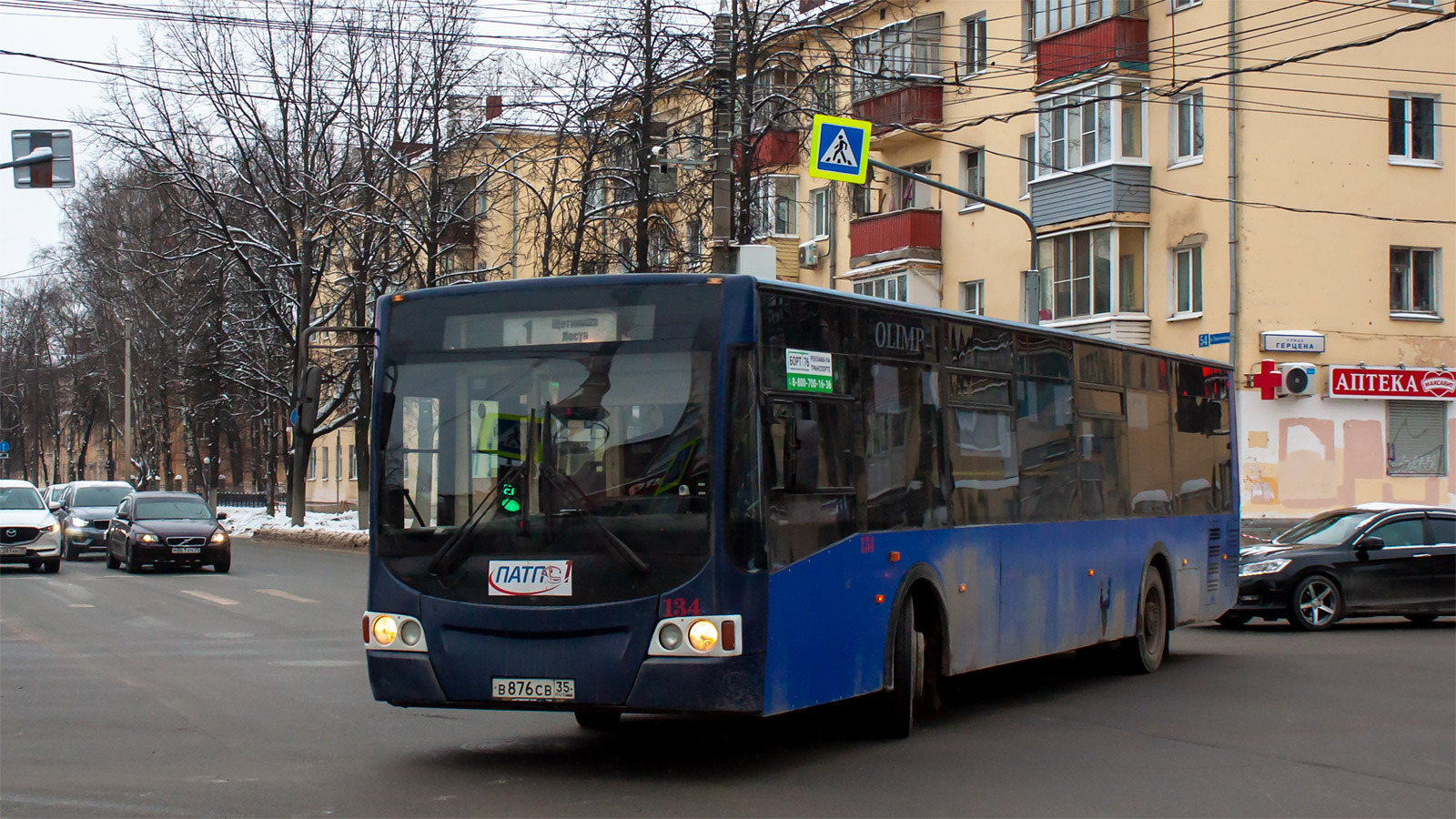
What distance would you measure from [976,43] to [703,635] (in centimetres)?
3422

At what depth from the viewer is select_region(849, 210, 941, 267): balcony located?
40406mm

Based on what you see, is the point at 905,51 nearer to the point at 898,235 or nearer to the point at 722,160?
the point at 898,235

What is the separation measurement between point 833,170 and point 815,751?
14.8 meters

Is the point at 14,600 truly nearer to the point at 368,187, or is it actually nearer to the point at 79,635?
the point at 79,635

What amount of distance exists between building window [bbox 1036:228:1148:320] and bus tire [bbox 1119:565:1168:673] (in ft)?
70.0

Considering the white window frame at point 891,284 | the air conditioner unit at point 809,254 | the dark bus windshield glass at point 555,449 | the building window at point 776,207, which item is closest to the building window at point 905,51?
the building window at point 776,207

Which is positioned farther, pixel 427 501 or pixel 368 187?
pixel 368 187

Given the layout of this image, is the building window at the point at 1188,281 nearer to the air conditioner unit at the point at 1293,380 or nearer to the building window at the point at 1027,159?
the air conditioner unit at the point at 1293,380

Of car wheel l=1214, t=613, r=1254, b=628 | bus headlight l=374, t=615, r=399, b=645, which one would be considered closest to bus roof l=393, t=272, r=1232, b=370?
bus headlight l=374, t=615, r=399, b=645

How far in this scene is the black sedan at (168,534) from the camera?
94.7 ft

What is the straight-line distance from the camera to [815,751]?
9250 mm

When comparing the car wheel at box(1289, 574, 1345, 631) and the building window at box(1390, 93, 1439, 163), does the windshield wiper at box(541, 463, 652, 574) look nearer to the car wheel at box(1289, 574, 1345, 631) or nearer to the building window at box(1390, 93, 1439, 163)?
the car wheel at box(1289, 574, 1345, 631)

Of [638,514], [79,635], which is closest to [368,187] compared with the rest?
[79,635]

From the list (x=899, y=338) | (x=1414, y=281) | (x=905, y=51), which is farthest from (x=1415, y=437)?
(x=899, y=338)
